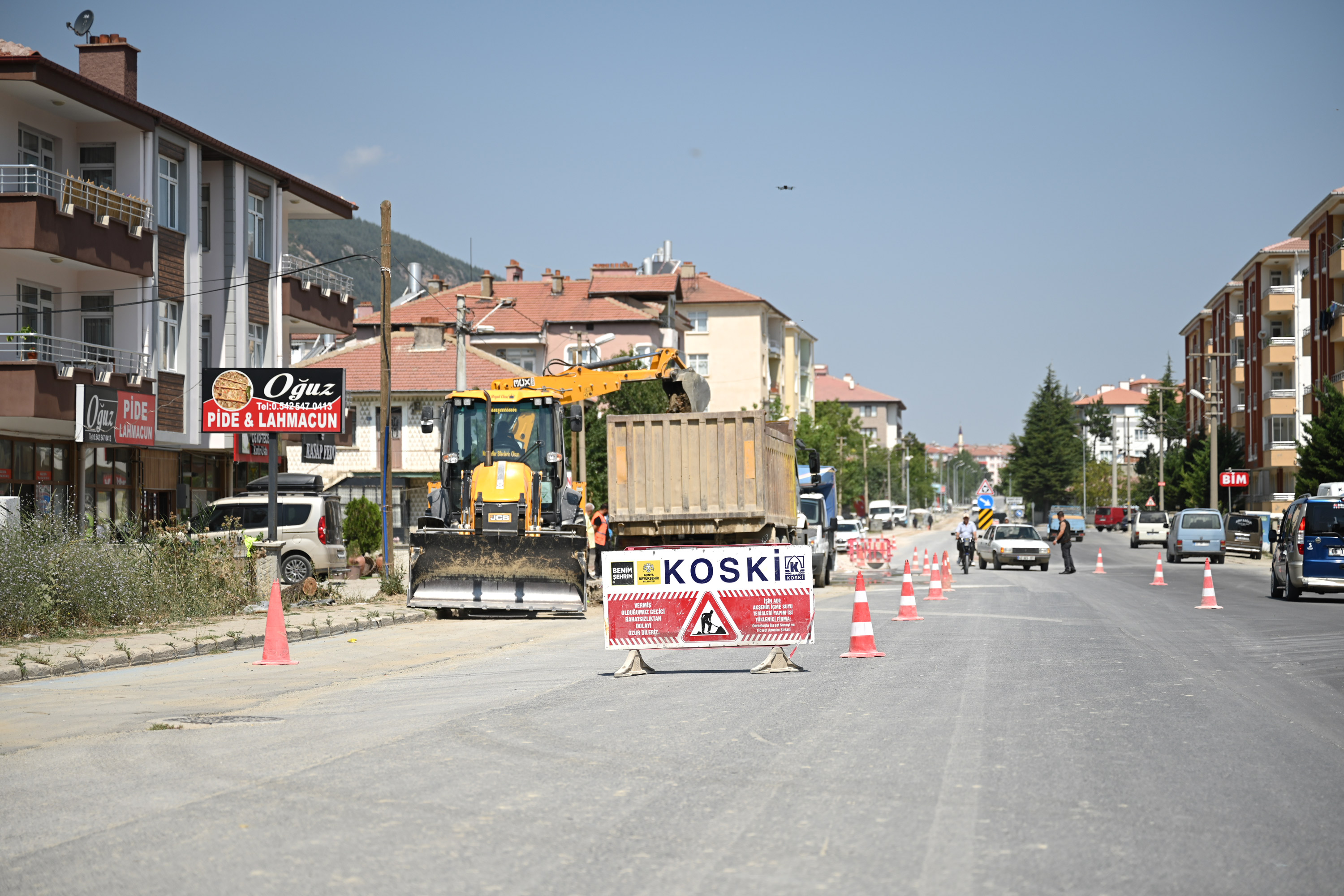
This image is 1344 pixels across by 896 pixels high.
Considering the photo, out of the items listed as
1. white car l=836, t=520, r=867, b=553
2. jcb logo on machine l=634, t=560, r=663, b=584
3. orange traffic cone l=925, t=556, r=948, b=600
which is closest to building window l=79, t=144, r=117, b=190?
orange traffic cone l=925, t=556, r=948, b=600

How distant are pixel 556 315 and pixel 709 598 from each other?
66.1 m

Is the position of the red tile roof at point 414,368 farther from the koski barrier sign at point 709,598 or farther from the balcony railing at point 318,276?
the koski barrier sign at point 709,598

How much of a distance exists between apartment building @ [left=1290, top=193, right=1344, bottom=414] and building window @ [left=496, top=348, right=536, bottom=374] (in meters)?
39.6

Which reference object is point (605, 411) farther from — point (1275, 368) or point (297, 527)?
point (1275, 368)

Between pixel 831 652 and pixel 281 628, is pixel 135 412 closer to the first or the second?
pixel 281 628

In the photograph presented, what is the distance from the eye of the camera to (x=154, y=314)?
3148cm

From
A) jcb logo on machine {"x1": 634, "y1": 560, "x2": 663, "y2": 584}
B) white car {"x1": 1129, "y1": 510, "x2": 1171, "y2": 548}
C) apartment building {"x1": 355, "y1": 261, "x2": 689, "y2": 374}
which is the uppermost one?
apartment building {"x1": 355, "y1": 261, "x2": 689, "y2": 374}

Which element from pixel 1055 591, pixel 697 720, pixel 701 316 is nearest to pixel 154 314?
pixel 1055 591

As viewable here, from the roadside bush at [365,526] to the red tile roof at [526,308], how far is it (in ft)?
113

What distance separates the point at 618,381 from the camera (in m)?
24.8

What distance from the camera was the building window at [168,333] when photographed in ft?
105

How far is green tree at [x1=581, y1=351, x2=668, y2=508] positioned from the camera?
50500 millimetres

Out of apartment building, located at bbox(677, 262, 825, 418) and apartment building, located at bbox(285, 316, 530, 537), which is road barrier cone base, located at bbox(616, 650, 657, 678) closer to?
apartment building, located at bbox(285, 316, 530, 537)

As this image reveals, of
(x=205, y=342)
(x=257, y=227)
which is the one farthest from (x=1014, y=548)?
(x=205, y=342)
